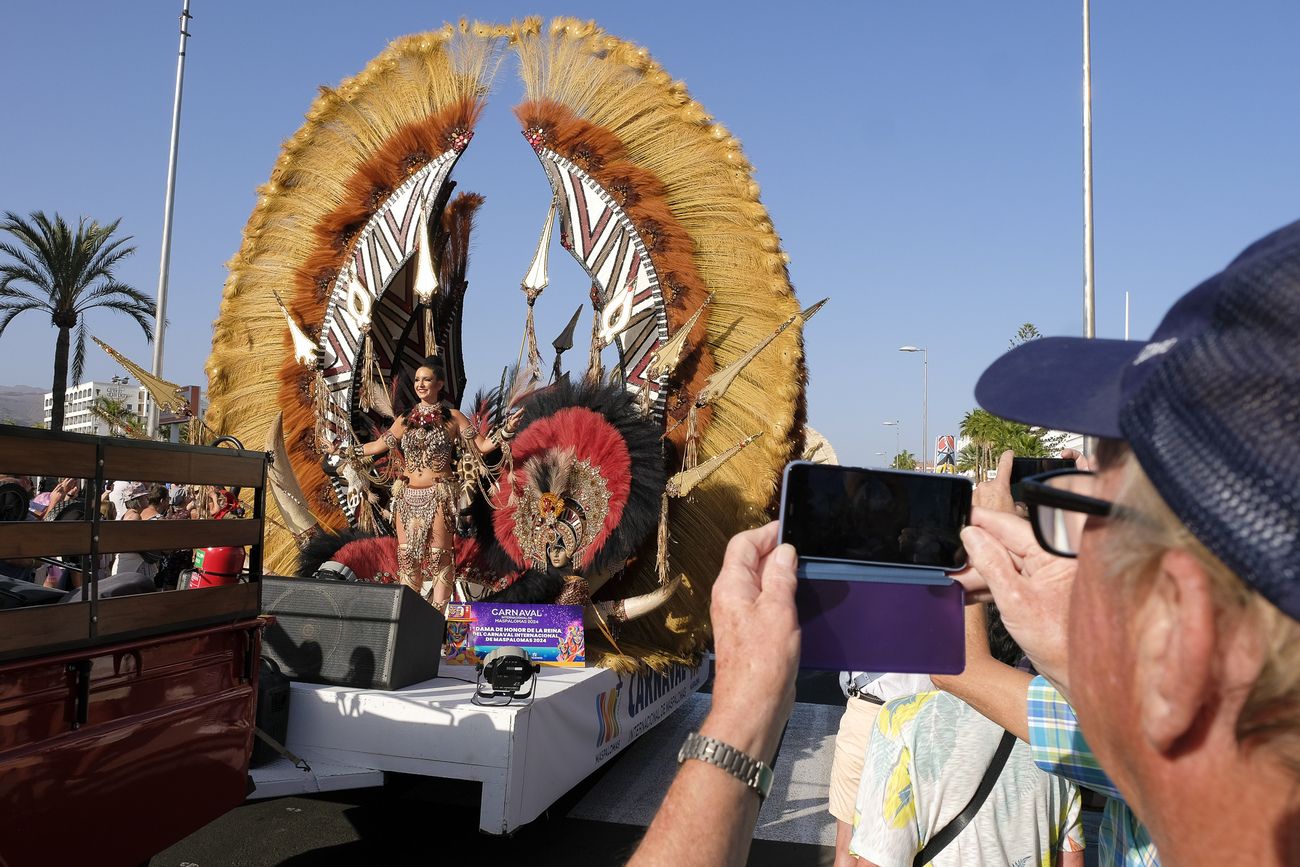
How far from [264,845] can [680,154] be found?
172 inches

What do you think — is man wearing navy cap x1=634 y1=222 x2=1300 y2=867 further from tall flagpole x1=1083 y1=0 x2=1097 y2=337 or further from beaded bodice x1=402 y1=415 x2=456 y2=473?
tall flagpole x1=1083 y1=0 x2=1097 y2=337

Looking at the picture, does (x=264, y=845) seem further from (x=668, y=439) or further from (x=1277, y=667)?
(x=1277, y=667)

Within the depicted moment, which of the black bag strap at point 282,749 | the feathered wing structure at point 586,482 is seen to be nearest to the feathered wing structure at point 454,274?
the feathered wing structure at point 586,482

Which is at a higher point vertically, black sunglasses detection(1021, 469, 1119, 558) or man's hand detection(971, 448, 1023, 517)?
man's hand detection(971, 448, 1023, 517)

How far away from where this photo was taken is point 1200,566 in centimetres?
64

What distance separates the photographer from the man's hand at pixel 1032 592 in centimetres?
136

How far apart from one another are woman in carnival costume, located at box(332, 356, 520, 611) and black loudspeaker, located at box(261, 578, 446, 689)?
0.98m

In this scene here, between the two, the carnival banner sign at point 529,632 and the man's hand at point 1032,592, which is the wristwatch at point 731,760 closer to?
the man's hand at point 1032,592

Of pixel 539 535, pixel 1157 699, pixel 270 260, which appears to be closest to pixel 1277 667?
pixel 1157 699

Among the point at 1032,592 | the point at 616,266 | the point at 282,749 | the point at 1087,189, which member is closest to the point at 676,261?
the point at 616,266

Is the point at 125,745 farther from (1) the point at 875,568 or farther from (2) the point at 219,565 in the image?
(1) the point at 875,568

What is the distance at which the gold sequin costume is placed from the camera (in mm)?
5523

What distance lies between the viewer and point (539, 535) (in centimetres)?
520

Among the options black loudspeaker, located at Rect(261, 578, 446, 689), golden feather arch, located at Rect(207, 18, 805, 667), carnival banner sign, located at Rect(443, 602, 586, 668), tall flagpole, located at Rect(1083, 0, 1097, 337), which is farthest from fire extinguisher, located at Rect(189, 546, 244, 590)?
tall flagpole, located at Rect(1083, 0, 1097, 337)
